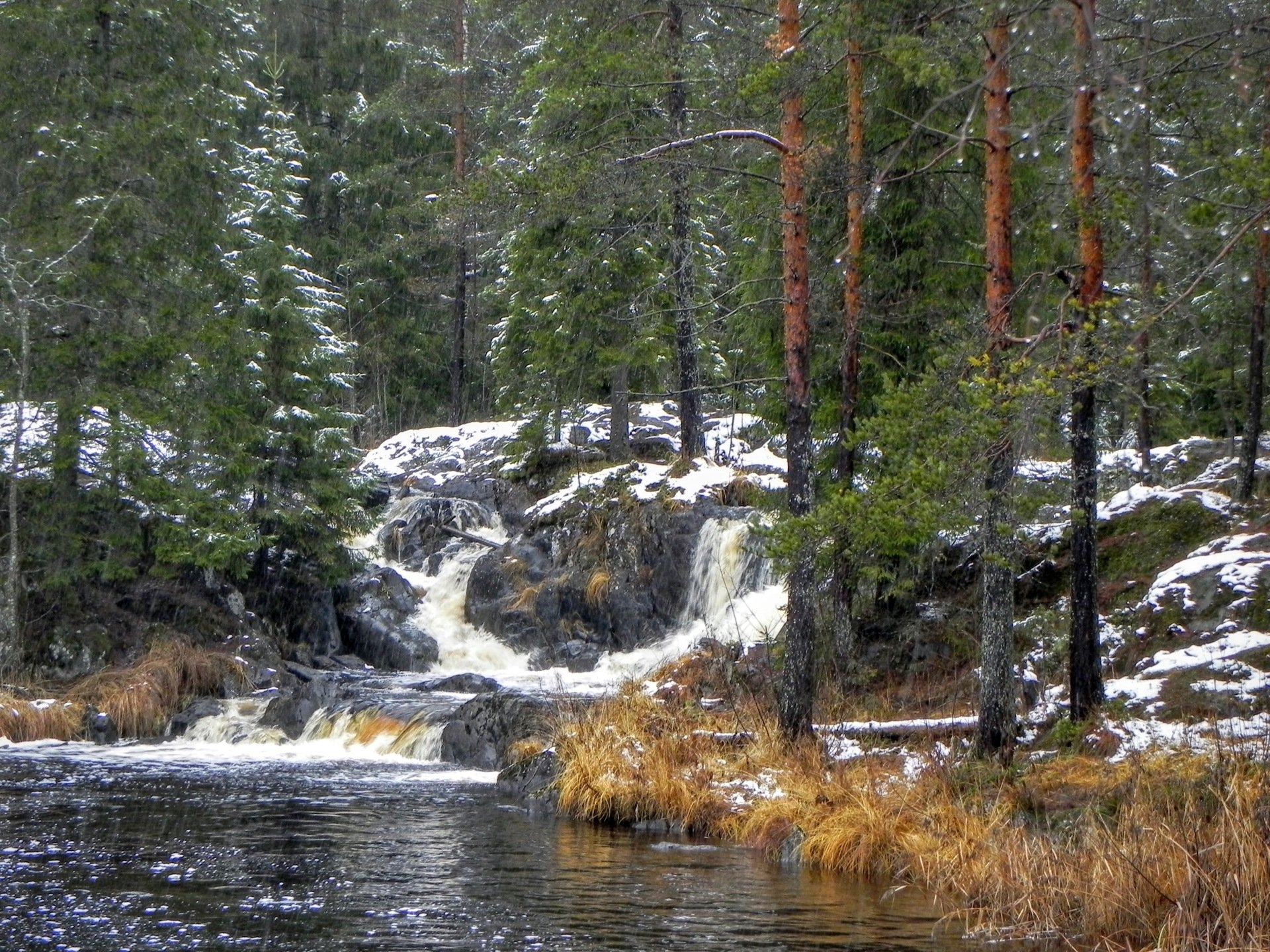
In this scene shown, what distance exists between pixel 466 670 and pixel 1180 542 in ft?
43.2

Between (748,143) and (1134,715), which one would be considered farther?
(748,143)

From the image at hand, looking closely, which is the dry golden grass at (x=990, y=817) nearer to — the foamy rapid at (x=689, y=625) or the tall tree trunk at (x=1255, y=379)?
the foamy rapid at (x=689, y=625)

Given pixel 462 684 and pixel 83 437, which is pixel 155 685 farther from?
pixel 462 684

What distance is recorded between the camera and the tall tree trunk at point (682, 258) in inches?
551

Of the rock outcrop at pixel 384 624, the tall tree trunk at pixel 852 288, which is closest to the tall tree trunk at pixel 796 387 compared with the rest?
the tall tree trunk at pixel 852 288

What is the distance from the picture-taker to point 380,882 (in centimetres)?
972

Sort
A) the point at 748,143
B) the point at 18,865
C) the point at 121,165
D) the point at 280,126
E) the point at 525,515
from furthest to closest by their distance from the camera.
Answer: the point at 280,126 → the point at 525,515 → the point at 121,165 → the point at 748,143 → the point at 18,865

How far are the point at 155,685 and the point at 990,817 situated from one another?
1434 centimetres

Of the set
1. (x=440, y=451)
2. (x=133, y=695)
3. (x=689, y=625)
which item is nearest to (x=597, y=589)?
(x=689, y=625)

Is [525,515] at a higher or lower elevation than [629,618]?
higher

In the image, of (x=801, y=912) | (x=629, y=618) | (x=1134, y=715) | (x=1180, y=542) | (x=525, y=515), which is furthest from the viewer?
(x=525, y=515)

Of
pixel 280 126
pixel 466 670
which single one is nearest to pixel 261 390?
pixel 466 670

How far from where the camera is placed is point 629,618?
23.0 metres

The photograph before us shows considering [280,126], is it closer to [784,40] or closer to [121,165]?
[121,165]
